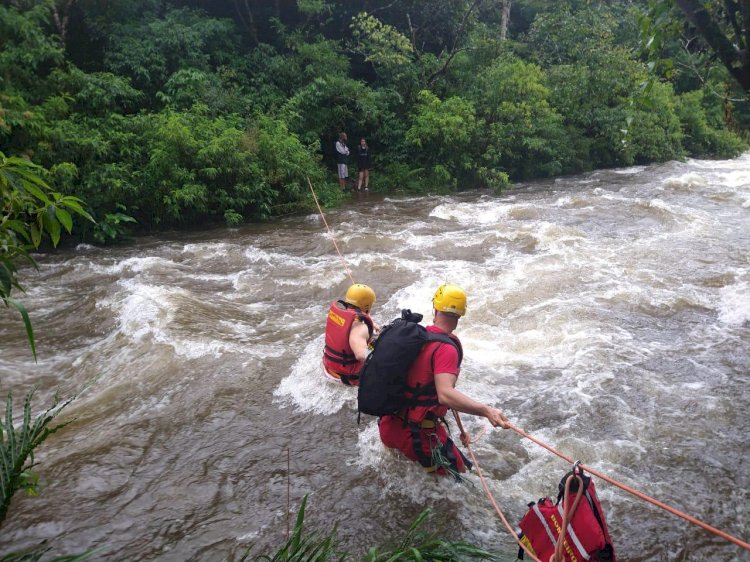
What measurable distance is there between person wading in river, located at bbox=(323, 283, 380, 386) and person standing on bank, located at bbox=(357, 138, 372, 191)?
459 inches

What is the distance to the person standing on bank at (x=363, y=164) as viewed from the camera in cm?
1644

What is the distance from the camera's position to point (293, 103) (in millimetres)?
16078

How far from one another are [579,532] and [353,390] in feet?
9.98

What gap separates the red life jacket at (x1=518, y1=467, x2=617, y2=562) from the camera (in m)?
2.79

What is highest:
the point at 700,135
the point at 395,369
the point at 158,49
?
the point at 158,49

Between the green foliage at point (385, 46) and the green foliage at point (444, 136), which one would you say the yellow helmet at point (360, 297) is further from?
the green foliage at point (385, 46)

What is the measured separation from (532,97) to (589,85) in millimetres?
2975

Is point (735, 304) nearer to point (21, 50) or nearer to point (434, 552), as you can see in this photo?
point (434, 552)

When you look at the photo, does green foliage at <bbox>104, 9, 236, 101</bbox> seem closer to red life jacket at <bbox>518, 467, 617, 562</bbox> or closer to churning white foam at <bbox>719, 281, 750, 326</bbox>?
churning white foam at <bbox>719, 281, 750, 326</bbox>

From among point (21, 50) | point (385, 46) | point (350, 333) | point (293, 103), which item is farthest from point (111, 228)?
point (385, 46)

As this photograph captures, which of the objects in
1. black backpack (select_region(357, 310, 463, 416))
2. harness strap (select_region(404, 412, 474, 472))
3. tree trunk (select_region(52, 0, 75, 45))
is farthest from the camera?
tree trunk (select_region(52, 0, 75, 45))

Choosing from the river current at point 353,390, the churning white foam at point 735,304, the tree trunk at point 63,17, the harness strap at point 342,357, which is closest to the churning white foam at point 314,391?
the river current at point 353,390

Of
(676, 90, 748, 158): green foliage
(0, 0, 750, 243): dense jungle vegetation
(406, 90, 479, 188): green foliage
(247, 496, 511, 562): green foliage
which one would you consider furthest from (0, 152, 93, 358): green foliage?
(676, 90, 748, 158): green foliage

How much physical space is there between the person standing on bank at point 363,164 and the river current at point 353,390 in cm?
594
